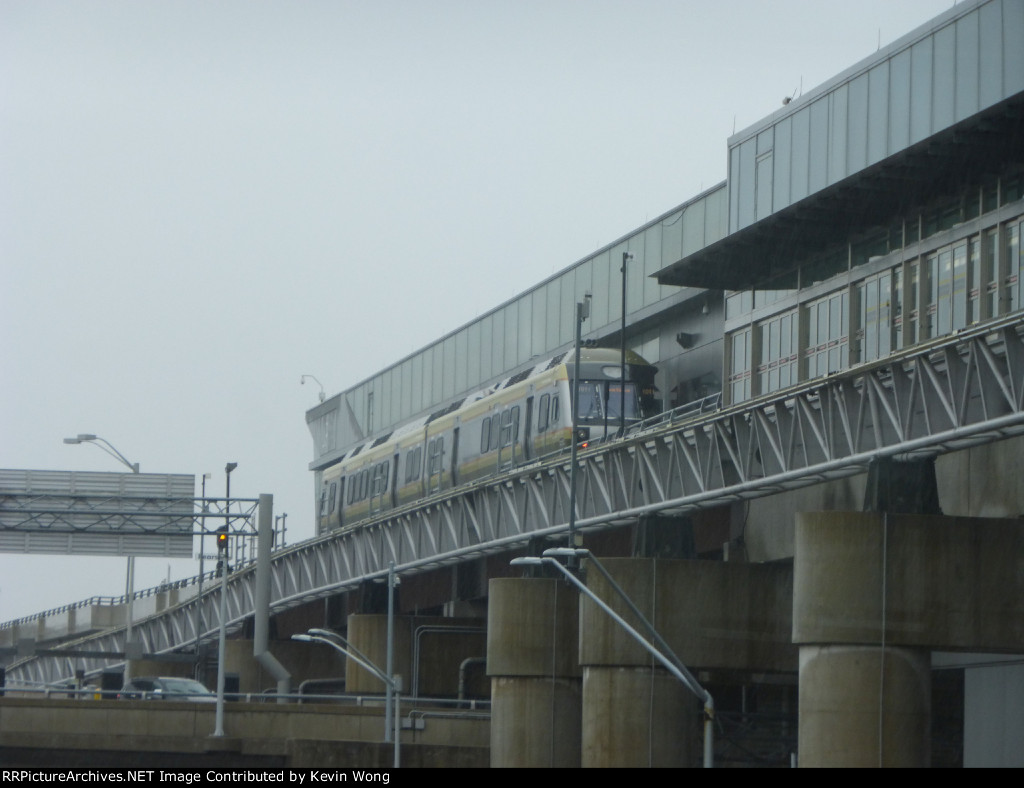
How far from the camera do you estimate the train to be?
51.9 meters

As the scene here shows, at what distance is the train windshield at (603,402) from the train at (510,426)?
0.09 feet

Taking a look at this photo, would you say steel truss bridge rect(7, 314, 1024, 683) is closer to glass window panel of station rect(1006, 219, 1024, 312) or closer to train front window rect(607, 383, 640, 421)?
train front window rect(607, 383, 640, 421)

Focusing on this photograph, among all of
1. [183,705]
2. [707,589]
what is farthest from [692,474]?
[183,705]

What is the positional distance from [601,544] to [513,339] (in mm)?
36781

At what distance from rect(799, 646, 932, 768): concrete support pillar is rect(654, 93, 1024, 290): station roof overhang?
14869 millimetres

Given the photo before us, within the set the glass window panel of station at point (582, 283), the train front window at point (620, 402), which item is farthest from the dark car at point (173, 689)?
the glass window panel of station at point (582, 283)

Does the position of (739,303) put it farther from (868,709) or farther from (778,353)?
(868,709)

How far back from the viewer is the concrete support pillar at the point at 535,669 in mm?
47594

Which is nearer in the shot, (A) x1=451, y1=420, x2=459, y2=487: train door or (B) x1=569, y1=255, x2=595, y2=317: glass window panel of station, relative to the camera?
(A) x1=451, y1=420, x2=459, y2=487: train door

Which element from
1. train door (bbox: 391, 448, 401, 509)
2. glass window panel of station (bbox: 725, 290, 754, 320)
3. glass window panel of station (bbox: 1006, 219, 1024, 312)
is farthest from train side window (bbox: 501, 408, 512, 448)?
glass window panel of station (bbox: 1006, 219, 1024, 312)

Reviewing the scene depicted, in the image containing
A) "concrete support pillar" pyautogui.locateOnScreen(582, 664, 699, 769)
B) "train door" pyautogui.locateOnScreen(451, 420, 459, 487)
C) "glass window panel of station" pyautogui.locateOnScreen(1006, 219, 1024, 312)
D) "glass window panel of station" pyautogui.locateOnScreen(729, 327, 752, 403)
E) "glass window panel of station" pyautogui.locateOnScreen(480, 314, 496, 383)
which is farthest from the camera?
"glass window panel of station" pyautogui.locateOnScreen(480, 314, 496, 383)

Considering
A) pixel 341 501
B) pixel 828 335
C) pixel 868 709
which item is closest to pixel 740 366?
pixel 828 335

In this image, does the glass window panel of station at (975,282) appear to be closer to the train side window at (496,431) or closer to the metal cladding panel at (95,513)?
the train side window at (496,431)

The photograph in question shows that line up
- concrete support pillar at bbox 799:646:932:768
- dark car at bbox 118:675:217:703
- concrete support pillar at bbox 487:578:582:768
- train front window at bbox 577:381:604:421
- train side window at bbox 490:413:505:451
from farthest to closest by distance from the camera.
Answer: dark car at bbox 118:675:217:703 → train side window at bbox 490:413:505:451 → train front window at bbox 577:381:604:421 → concrete support pillar at bbox 487:578:582:768 → concrete support pillar at bbox 799:646:932:768
